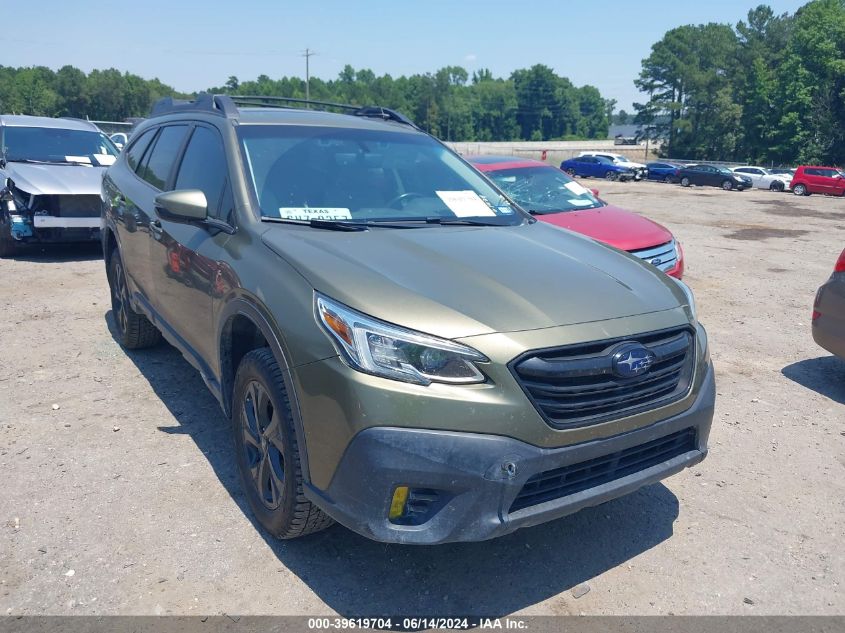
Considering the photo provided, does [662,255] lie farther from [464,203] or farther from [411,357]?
[411,357]

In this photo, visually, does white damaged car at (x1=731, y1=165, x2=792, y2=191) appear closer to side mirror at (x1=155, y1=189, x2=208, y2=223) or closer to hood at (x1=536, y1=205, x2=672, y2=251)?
hood at (x1=536, y1=205, x2=672, y2=251)

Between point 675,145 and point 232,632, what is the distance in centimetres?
8577

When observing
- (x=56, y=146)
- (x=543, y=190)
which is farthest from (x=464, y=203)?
(x=56, y=146)

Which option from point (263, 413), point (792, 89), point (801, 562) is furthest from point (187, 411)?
point (792, 89)

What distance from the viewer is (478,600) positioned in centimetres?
282

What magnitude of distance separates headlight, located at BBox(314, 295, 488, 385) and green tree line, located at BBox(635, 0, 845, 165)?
2612 inches

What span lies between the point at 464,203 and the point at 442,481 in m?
1.94

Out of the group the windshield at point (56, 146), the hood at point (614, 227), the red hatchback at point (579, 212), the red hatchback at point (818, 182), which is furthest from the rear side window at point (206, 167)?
the red hatchback at point (818, 182)

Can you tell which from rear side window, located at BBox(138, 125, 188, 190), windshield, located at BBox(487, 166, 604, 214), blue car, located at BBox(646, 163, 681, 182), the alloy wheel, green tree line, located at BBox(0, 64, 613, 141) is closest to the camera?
the alloy wheel

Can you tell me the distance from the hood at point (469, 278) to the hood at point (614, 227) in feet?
10.3

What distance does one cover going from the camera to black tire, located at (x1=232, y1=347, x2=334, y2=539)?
2.78m

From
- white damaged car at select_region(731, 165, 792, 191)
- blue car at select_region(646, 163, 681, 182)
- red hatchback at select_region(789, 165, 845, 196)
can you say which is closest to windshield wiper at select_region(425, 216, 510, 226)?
red hatchback at select_region(789, 165, 845, 196)

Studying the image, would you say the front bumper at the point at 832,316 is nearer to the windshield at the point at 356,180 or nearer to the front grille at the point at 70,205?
the windshield at the point at 356,180

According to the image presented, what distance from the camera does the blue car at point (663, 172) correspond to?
1666 inches
